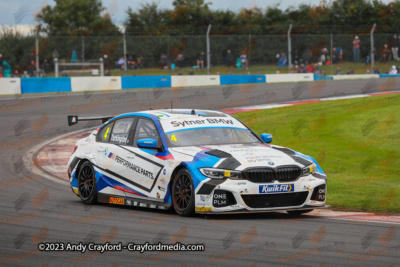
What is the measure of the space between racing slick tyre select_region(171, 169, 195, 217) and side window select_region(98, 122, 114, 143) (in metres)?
2.07

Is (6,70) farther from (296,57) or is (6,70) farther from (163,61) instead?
(296,57)

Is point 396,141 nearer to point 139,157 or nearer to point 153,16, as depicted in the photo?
point 139,157

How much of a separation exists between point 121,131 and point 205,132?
1.40 metres

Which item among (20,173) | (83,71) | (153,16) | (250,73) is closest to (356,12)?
(153,16)

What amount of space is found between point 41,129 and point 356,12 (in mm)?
42307

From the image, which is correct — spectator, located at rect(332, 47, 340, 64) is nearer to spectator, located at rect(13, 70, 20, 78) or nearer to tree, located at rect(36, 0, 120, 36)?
spectator, located at rect(13, 70, 20, 78)

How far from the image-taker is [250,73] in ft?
131

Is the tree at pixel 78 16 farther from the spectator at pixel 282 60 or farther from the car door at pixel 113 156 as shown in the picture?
the car door at pixel 113 156

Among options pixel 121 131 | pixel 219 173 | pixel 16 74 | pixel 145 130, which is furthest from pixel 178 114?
pixel 16 74

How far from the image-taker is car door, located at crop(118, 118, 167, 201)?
9.20 meters

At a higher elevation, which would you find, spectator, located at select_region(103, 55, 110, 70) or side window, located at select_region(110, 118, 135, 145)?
spectator, located at select_region(103, 55, 110, 70)

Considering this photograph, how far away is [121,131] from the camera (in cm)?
1031

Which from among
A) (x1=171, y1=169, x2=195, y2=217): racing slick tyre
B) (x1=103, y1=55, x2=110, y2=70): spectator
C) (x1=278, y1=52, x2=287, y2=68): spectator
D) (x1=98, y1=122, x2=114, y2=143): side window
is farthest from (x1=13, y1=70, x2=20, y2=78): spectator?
(x1=171, y1=169, x2=195, y2=217): racing slick tyre

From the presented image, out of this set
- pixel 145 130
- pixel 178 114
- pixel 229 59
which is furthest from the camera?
pixel 229 59
